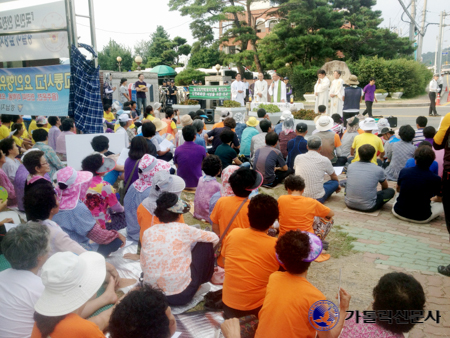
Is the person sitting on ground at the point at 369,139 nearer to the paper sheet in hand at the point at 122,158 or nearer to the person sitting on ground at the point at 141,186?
the person sitting on ground at the point at 141,186

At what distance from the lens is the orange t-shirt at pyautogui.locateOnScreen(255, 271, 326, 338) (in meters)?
2.06

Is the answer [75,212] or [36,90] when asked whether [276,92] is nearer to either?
[36,90]

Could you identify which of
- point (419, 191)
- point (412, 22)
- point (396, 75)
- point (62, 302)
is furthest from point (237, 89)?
point (412, 22)

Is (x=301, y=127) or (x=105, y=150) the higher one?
(x=301, y=127)

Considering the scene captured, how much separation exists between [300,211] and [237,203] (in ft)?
2.47

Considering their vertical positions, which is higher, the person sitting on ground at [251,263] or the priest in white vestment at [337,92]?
the priest in white vestment at [337,92]

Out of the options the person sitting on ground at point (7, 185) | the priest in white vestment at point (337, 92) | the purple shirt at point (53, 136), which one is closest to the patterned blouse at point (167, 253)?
the person sitting on ground at point (7, 185)

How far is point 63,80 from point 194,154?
2.46 m

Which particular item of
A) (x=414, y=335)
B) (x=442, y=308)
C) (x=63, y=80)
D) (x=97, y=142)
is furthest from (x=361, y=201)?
(x=63, y=80)

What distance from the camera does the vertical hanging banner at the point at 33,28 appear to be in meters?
5.47

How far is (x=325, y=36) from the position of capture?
25.1m

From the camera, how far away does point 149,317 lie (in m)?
1.61

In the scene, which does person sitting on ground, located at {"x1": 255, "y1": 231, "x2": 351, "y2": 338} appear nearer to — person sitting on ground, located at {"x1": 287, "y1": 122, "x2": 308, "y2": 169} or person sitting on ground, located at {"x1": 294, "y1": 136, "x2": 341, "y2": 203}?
person sitting on ground, located at {"x1": 294, "y1": 136, "x2": 341, "y2": 203}

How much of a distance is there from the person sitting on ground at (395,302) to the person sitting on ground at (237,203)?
1.67m
